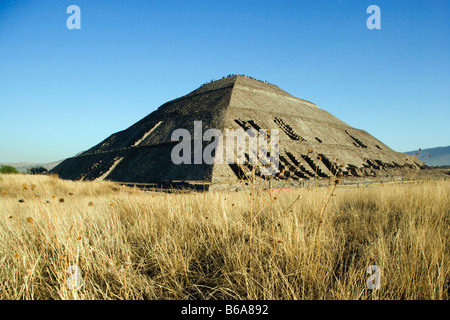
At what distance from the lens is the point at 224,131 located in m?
25.0

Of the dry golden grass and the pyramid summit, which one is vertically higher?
the pyramid summit

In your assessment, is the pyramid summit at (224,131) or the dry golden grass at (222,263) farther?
the pyramid summit at (224,131)

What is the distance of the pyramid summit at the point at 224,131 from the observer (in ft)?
73.5

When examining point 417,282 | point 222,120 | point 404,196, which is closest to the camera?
point 417,282

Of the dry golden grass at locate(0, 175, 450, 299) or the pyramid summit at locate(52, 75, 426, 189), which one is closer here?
the dry golden grass at locate(0, 175, 450, 299)

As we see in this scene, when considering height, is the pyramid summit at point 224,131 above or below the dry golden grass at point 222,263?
above

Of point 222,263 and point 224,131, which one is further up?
point 224,131

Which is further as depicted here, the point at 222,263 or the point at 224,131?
the point at 224,131

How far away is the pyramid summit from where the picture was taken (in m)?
22.4

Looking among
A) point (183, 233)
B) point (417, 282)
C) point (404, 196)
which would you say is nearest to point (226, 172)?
point (404, 196)

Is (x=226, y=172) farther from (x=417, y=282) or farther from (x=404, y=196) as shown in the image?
(x=417, y=282)
